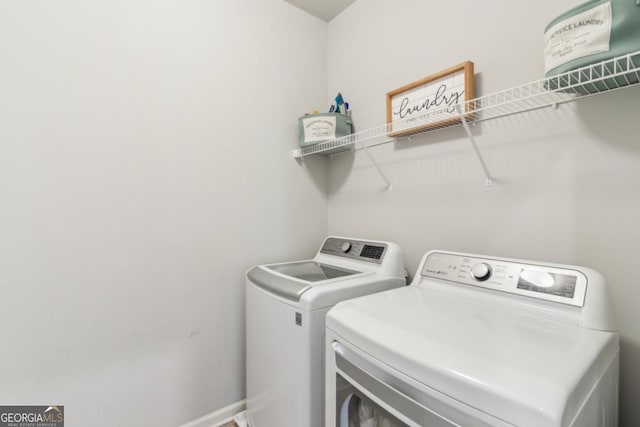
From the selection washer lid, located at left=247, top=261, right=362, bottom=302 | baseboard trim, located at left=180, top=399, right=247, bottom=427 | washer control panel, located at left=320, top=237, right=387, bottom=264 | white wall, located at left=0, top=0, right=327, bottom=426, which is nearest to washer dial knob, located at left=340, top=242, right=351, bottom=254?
washer control panel, located at left=320, top=237, right=387, bottom=264

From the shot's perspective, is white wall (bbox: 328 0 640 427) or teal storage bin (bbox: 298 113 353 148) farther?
teal storage bin (bbox: 298 113 353 148)

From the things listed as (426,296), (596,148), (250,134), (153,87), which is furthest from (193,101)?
Result: (596,148)

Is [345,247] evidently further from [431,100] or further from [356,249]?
[431,100]

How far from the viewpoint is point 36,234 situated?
1.16m

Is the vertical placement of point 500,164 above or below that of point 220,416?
above

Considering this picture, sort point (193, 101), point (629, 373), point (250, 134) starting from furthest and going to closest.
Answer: point (250, 134)
point (193, 101)
point (629, 373)

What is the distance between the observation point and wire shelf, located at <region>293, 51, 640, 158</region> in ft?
2.64

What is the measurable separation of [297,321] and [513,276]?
77cm

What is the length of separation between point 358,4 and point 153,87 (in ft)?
4.39

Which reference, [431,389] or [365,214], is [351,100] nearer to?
[365,214]

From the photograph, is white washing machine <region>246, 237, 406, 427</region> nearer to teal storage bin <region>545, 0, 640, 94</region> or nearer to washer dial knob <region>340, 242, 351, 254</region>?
washer dial knob <region>340, 242, 351, 254</region>

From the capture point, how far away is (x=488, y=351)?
65 cm

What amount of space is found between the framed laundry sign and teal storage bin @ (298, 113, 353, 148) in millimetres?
311

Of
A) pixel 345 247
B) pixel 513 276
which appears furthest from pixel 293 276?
pixel 513 276
